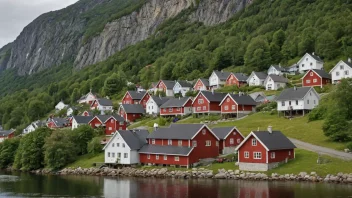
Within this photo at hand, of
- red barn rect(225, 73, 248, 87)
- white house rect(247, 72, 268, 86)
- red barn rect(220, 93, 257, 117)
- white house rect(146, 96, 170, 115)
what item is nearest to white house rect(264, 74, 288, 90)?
white house rect(247, 72, 268, 86)

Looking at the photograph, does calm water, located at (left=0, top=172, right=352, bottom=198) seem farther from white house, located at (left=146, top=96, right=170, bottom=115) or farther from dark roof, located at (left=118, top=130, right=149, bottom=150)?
white house, located at (left=146, top=96, right=170, bottom=115)

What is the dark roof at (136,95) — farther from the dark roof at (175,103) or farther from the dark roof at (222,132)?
the dark roof at (222,132)

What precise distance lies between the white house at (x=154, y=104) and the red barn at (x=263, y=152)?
4952 centimetres

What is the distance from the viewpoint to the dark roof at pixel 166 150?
64.9 meters

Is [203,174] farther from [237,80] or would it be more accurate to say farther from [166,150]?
[237,80]

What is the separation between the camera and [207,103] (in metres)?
93.1

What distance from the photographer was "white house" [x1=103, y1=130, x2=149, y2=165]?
70.7 meters

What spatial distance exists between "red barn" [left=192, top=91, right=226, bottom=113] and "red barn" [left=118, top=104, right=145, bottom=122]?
18.1 metres

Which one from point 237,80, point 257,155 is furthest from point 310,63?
point 257,155

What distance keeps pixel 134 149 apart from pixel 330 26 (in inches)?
3376

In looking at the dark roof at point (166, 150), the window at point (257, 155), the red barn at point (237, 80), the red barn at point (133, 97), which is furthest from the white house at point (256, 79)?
the window at point (257, 155)

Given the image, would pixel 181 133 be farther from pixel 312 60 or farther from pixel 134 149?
pixel 312 60

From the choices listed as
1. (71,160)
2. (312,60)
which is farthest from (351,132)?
(312,60)

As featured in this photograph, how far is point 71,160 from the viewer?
260ft
